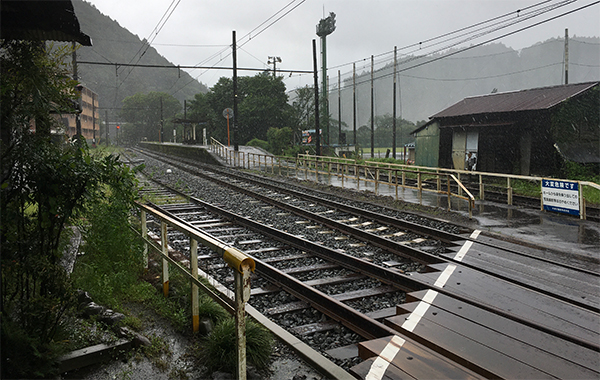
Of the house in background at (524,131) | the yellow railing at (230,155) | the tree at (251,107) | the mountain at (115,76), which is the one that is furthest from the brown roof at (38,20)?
the mountain at (115,76)

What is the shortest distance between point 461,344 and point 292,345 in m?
1.49

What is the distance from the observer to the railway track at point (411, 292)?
375 cm

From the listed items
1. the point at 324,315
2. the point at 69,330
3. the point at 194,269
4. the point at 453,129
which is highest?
the point at 453,129

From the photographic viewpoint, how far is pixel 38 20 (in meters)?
3.60

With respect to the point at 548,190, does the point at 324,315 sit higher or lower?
lower

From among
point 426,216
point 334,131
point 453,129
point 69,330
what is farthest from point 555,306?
point 334,131

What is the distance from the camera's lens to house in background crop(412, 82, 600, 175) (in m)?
17.9

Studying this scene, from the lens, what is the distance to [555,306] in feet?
15.7

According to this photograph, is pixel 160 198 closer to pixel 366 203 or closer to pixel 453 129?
pixel 366 203

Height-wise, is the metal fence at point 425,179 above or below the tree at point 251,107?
below

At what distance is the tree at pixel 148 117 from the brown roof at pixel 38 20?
8728cm

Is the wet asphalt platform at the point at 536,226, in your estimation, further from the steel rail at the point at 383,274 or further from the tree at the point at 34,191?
the tree at the point at 34,191

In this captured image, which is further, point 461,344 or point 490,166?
point 490,166

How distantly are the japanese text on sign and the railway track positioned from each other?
11.9 feet
